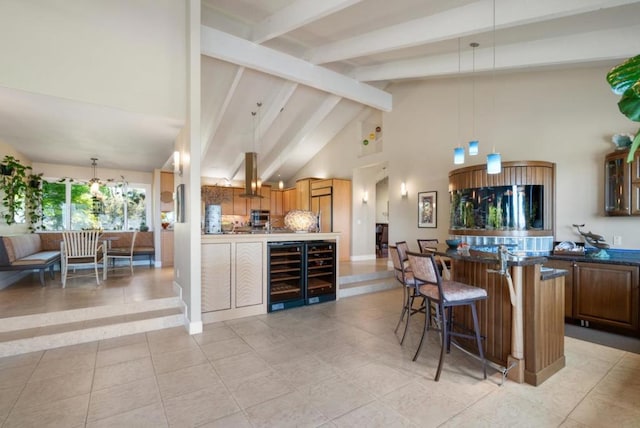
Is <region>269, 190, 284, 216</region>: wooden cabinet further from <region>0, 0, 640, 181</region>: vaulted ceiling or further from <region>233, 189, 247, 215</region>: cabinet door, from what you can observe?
<region>0, 0, 640, 181</region>: vaulted ceiling

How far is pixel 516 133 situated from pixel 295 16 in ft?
13.5

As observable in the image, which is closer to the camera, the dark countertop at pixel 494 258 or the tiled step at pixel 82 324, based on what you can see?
the dark countertop at pixel 494 258

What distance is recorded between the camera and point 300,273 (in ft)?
16.2

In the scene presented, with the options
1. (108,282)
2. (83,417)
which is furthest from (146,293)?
(83,417)

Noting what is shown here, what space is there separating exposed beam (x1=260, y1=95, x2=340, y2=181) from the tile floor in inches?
216

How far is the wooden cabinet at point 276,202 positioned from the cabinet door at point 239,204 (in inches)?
39.7

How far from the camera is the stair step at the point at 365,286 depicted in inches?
219

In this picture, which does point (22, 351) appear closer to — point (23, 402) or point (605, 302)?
point (23, 402)

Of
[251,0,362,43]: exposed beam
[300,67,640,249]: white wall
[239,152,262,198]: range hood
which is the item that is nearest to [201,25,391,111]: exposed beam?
[251,0,362,43]: exposed beam

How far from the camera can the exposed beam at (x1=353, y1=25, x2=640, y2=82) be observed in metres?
3.87

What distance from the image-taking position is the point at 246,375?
2715 mm

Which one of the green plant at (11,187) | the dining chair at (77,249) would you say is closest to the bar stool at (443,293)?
the dining chair at (77,249)

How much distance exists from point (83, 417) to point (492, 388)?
3126 mm

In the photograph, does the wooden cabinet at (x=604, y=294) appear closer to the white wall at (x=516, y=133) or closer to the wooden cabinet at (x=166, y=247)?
the white wall at (x=516, y=133)
